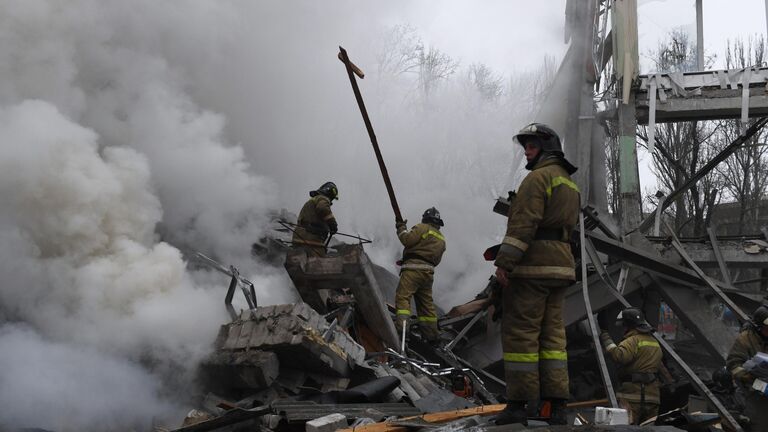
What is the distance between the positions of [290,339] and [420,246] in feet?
9.59

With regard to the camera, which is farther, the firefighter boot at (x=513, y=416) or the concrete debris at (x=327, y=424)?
the firefighter boot at (x=513, y=416)

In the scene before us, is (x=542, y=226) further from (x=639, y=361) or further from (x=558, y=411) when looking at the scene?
(x=639, y=361)

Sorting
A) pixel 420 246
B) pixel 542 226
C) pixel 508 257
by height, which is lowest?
pixel 508 257

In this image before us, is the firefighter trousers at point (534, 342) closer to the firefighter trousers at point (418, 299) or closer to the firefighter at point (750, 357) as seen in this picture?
the firefighter at point (750, 357)

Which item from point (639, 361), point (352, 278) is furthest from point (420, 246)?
point (639, 361)

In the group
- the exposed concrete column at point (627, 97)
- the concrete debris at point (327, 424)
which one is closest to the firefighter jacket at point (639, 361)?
the concrete debris at point (327, 424)

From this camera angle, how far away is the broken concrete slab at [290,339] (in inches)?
199

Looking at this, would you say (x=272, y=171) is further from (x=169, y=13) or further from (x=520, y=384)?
(x=520, y=384)

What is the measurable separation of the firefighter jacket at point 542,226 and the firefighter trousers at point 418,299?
142 inches

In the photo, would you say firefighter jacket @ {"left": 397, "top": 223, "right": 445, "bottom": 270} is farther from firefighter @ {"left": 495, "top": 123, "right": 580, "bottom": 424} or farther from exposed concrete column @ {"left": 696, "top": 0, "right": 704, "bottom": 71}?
exposed concrete column @ {"left": 696, "top": 0, "right": 704, "bottom": 71}

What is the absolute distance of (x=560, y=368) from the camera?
3869 mm

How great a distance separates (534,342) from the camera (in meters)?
3.83

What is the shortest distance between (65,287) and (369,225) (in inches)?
352

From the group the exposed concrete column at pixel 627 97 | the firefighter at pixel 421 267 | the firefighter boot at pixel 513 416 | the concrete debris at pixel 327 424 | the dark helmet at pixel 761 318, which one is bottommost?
the concrete debris at pixel 327 424
